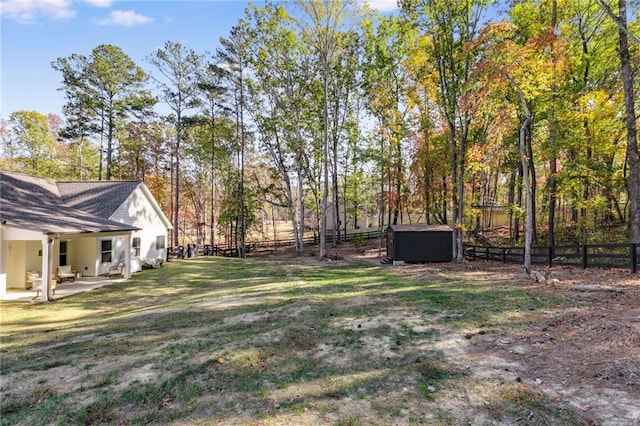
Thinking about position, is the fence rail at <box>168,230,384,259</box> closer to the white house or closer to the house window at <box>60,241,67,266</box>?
the white house

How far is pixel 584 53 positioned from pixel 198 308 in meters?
21.8

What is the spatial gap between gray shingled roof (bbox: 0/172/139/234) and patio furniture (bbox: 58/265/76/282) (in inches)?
89.7

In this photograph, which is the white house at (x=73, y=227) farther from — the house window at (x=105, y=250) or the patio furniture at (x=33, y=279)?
the patio furniture at (x=33, y=279)

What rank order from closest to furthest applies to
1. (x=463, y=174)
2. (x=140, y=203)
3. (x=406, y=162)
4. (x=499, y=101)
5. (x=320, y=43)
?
(x=499, y=101), (x=463, y=174), (x=140, y=203), (x=320, y=43), (x=406, y=162)

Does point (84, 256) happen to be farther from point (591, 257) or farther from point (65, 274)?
point (591, 257)

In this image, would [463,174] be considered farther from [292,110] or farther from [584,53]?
[292,110]

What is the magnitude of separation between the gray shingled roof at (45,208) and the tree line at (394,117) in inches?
381

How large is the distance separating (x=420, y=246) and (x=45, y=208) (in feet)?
56.5

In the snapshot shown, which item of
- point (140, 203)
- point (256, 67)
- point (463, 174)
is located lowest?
point (140, 203)

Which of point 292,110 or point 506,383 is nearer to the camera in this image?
point 506,383

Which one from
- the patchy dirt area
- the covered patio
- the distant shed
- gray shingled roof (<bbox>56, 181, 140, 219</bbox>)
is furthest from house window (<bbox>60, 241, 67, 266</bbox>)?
the patchy dirt area

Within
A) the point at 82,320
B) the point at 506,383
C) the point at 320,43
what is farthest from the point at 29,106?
the point at 506,383

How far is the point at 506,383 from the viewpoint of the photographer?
4133mm

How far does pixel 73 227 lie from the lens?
11.7 metres
